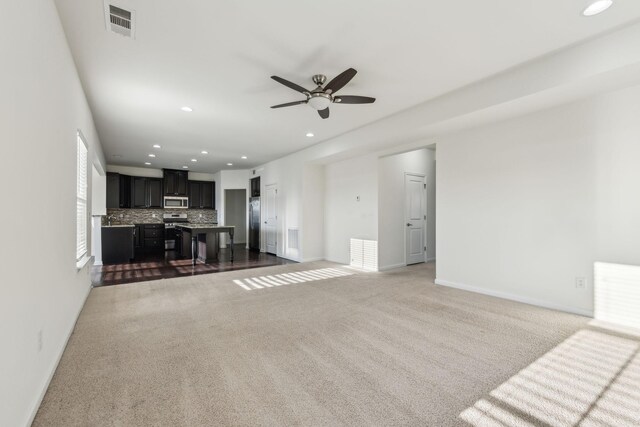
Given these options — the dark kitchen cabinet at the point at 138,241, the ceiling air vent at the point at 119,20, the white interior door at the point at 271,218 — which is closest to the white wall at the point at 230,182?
the white interior door at the point at 271,218

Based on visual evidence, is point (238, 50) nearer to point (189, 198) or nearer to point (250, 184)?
point (250, 184)

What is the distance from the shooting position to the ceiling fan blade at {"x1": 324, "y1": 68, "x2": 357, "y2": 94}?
277 cm

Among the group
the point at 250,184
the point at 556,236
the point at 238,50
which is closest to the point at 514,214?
the point at 556,236

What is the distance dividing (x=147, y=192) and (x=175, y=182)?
92 centimetres

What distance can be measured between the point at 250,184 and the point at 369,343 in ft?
26.9

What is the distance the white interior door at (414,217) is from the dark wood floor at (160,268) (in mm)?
3119

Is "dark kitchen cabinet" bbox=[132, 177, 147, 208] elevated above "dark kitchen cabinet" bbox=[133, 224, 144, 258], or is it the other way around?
"dark kitchen cabinet" bbox=[132, 177, 147, 208]

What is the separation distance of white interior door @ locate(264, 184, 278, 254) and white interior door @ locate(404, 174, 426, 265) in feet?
12.3

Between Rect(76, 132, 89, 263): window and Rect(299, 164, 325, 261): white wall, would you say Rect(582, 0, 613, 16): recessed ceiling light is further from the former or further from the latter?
Rect(299, 164, 325, 261): white wall

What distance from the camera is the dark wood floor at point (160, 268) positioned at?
5230mm

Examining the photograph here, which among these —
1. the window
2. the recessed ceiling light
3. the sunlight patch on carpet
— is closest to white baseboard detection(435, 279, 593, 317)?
the sunlight patch on carpet

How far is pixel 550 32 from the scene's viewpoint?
8.30 feet

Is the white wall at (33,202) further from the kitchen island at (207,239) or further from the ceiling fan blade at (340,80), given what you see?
the kitchen island at (207,239)

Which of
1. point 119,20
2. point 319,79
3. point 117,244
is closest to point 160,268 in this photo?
point 117,244
